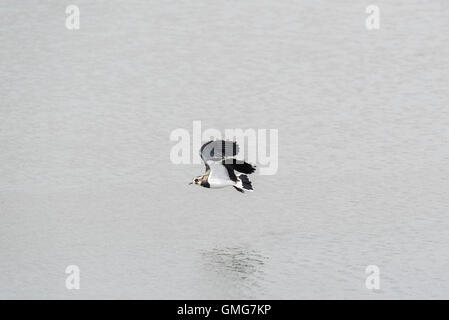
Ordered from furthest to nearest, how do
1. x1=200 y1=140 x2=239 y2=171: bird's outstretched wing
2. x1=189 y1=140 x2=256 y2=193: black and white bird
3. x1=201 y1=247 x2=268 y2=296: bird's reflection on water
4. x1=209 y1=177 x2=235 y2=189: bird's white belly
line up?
x1=209 y1=177 x2=235 y2=189: bird's white belly < x1=189 y1=140 x2=256 y2=193: black and white bird < x1=200 y1=140 x2=239 y2=171: bird's outstretched wing < x1=201 y1=247 x2=268 y2=296: bird's reflection on water

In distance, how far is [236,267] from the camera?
53.0ft

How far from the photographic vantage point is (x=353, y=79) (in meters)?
25.6

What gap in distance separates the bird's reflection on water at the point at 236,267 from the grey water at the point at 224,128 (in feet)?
0.15

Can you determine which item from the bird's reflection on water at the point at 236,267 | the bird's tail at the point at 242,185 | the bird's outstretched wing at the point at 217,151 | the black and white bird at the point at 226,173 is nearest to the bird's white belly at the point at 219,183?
the black and white bird at the point at 226,173

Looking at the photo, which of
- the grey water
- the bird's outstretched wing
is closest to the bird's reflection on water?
the grey water

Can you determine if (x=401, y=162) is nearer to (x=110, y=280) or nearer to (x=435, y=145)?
(x=435, y=145)

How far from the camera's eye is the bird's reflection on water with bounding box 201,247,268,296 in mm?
15414

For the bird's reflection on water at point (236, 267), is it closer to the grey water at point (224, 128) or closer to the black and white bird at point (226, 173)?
the grey water at point (224, 128)

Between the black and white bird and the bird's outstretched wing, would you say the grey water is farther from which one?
the bird's outstretched wing

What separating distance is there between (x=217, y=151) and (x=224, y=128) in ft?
20.1

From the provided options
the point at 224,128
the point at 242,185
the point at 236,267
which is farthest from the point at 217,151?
the point at 224,128

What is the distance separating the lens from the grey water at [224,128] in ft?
52.8

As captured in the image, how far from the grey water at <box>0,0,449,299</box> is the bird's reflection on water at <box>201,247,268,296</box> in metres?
0.04
